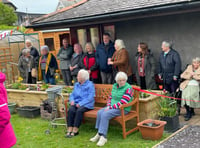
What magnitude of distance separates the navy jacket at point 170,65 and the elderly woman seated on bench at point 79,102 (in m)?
1.86

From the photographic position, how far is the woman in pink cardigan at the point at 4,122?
2.90 metres

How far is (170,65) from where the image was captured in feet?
22.2

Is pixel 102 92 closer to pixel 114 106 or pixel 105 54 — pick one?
pixel 114 106

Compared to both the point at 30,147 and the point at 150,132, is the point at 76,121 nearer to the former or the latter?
the point at 30,147

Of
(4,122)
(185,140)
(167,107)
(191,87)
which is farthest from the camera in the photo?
(191,87)

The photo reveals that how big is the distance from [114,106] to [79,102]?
881 mm

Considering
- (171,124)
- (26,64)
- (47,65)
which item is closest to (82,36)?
(47,65)

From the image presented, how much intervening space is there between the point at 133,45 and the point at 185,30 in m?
1.67

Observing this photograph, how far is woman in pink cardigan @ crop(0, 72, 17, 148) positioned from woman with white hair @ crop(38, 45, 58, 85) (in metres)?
5.73

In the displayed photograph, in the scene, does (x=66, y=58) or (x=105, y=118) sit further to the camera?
(x=66, y=58)

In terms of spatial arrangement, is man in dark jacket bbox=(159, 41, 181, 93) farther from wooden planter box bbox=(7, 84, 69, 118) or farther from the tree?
the tree

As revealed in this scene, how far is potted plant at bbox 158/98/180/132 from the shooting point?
578 cm

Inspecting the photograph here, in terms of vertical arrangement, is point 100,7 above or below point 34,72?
above

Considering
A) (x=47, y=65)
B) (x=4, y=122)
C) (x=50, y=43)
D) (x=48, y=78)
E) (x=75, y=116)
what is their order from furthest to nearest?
1. (x=50, y=43)
2. (x=48, y=78)
3. (x=47, y=65)
4. (x=75, y=116)
5. (x=4, y=122)
